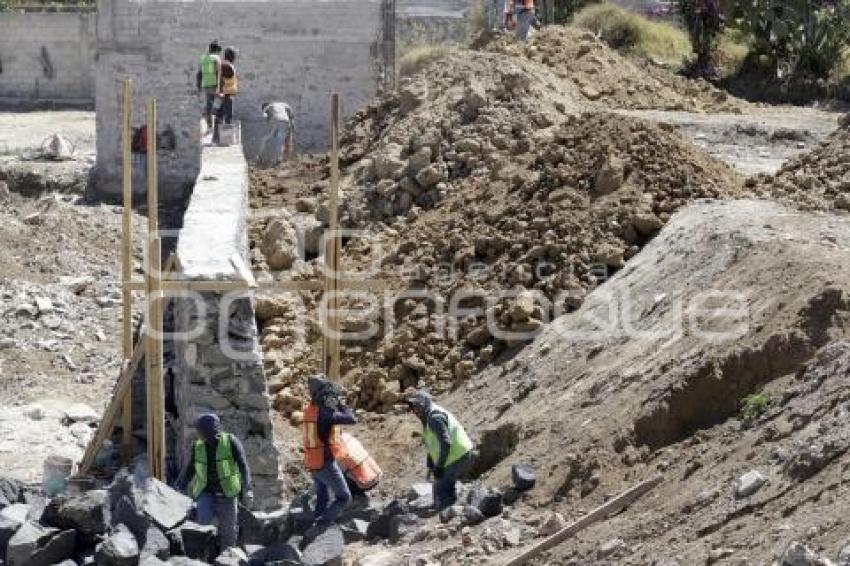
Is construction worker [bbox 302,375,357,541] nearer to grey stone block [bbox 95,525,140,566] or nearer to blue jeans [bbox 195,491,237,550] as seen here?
→ blue jeans [bbox 195,491,237,550]

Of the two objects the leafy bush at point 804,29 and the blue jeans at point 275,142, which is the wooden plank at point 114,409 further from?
the leafy bush at point 804,29

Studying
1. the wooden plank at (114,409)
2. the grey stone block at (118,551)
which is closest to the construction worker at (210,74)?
the wooden plank at (114,409)

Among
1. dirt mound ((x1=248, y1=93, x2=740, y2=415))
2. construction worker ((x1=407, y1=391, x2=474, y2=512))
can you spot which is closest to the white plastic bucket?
dirt mound ((x1=248, y1=93, x2=740, y2=415))

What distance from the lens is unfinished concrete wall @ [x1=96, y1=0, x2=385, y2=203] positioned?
25812 millimetres

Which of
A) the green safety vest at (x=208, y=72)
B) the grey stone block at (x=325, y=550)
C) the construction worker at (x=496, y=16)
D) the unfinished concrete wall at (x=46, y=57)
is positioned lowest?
the unfinished concrete wall at (x=46, y=57)

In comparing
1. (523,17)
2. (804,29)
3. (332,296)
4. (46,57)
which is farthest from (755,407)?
(46,57)

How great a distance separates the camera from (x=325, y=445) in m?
12.1

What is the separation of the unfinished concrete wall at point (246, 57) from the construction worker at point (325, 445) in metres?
13.9

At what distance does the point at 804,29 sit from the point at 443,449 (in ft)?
49.9

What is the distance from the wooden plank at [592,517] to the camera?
10773 mm

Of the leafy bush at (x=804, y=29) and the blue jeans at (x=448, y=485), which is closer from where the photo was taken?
the blue jeans at (x=448, y=485)

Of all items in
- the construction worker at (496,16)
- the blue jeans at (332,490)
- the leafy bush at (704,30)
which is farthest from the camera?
the leafy bush at (704,30)

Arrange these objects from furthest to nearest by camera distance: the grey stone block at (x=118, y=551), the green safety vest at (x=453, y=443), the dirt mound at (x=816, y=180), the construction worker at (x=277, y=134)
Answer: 1. the construction worker at (x=277, y=134)
2. the dirt mound at (x=816, y=180)
3. the green safety vest at (x=453, y=443)
4. the grey stone block at (x=118, y=551)

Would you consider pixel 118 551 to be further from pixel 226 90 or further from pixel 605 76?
pixel 605 76
